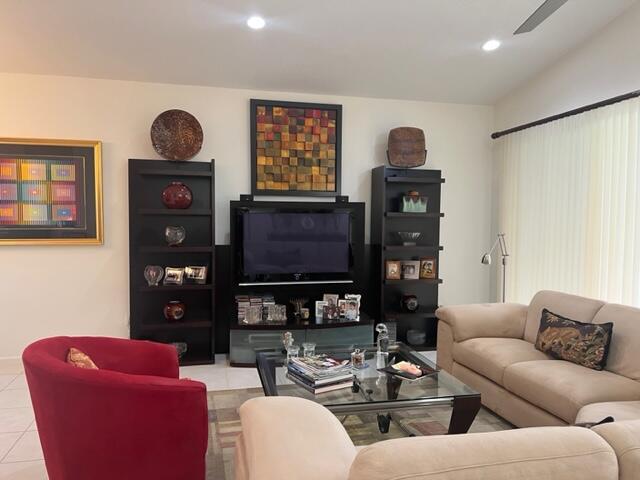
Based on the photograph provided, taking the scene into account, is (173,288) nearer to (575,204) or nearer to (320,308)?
(320,308)

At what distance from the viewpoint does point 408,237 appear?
15.5 feet

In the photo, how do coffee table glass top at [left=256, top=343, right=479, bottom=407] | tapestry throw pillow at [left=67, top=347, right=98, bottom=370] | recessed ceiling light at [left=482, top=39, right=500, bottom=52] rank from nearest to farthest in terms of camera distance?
1. tapestry throw pillow at [left=67, top=347, right=98, bottom=370]
2. coffee table glass top at [left=256, top=343, right=479, bottom=407]
3. recessed ceiling light at [left=482, top=39, right=500, bottom=52]

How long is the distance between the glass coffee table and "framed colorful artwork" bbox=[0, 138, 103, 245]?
92.9 inches

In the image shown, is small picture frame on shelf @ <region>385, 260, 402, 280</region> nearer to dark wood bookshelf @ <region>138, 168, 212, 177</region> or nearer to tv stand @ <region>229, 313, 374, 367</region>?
tv stand @ <region>229, 313, 374, 367</region>

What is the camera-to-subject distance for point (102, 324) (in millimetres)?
4332

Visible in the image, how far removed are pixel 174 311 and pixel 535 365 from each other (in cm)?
297

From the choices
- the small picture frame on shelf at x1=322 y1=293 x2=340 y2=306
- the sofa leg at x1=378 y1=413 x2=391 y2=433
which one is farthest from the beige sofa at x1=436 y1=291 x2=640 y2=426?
the small picture frame on shelf at x1=322 y1=293 x2=340 y2=306

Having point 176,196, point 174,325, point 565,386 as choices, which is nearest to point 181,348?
point 174,325

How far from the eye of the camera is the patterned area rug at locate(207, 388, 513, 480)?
2594 millimetres

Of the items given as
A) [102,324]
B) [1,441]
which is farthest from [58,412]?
[102,324]

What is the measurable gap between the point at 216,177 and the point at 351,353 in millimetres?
2274

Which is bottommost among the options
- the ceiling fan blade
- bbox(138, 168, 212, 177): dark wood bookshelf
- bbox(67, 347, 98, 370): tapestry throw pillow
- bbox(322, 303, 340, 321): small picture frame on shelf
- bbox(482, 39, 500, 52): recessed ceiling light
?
bbox(322, 303, 340, 321): small picture frame on shelf

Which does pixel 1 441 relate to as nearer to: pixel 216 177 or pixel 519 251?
pixel 216 177

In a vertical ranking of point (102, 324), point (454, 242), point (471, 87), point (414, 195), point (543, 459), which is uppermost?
point (471, 87)
